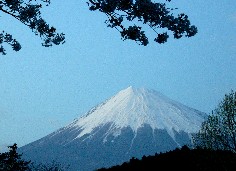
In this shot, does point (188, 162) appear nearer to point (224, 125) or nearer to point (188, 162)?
point (188, 162)

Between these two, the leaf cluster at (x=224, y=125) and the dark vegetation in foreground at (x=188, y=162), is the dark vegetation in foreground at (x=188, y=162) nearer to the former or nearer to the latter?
the dark vegetation in foreground at (x=188, y=162)

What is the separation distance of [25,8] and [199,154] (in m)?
6.31

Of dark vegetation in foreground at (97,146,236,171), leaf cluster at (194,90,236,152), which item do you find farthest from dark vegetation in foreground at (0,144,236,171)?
leaf cluster at (194,90,236,152)

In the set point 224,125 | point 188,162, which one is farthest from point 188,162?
point 224,125

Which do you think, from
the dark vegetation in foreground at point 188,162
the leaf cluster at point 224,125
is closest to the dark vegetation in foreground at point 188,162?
the dark vegetation in foreground at point 188,162

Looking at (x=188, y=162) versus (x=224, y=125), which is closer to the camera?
(x=188, y=162)

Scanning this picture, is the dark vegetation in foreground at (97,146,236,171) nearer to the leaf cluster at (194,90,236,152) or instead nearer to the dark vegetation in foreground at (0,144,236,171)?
the dark vegetation in foreground at (0,144,236,171)

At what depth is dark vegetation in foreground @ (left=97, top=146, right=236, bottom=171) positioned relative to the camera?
9.66 meters

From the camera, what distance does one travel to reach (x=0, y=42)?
493 inches

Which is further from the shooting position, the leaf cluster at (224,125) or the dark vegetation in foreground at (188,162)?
the leaf cluster at (224,125)

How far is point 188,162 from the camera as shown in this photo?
10.5 metres

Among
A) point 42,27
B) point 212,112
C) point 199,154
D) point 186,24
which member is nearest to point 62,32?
point 42,27

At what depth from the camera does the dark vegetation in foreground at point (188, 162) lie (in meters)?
9.66

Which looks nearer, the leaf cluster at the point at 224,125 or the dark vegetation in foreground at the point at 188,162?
the dark vegetation in foreground at the point at 188,162
